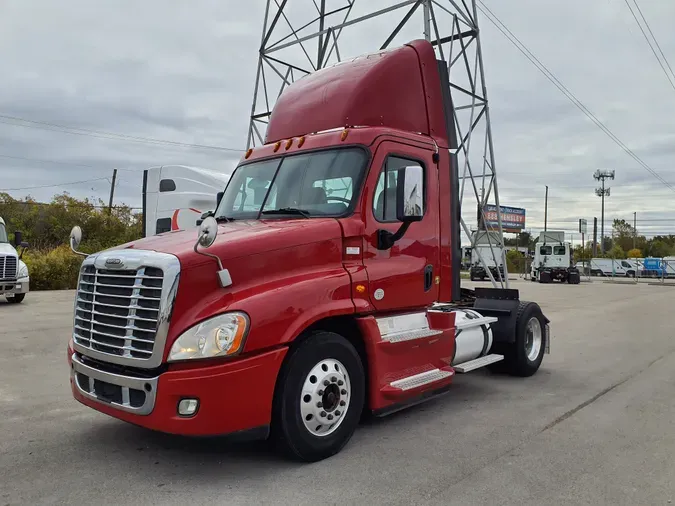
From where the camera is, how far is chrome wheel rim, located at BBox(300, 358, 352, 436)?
13.7 feet

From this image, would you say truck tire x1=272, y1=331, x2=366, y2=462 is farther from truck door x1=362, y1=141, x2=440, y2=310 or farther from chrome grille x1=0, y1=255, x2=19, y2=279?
chrome grille x1=0, y1=255, x2=19, y2=279

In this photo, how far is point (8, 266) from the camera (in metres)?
15.5

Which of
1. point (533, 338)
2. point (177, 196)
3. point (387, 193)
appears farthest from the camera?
point (177, 196)

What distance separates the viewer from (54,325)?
38.9 feet

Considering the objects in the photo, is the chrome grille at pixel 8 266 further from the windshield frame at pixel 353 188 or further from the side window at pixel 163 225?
the windshield frame at pixel 353 188

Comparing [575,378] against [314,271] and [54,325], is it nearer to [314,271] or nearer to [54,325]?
[314,271]

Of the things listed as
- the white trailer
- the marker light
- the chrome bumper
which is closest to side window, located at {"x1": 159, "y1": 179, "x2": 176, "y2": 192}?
the white trailer

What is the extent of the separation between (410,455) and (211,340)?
6.21ft

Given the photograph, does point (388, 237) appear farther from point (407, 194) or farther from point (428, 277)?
point (428, 277)

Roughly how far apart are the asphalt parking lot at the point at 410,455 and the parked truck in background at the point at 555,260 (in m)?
32.2

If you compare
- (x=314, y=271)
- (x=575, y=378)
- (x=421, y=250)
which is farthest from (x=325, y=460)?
(x=575, y=378)

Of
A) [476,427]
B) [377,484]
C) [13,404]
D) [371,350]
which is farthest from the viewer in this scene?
[13,404]

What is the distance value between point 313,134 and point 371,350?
2.15 m

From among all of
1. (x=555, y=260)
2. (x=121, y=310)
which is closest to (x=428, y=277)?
(x=121, y=310)
